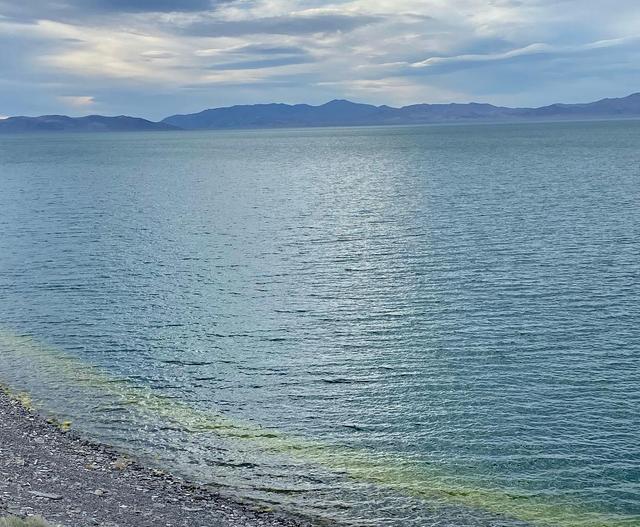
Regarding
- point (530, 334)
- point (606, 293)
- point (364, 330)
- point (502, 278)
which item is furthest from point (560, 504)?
point (502, 278)

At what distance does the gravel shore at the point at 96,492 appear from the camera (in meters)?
20.5

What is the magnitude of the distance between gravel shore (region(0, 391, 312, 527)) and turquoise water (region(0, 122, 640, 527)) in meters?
1.18

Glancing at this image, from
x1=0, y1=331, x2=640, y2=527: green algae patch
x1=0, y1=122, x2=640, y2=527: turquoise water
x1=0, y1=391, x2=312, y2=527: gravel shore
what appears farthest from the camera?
x1=0, y1=122, x2=640, y2=527: turquoise water

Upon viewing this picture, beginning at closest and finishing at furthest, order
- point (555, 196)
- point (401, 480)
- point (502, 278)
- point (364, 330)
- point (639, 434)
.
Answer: point (401, 480), point (639, 434), point (364, 330), point (502, 278), point (555, 196)

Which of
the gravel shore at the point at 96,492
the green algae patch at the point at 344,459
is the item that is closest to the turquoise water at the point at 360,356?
the green algae patch at the point at 344,459

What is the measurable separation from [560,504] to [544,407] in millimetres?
6523

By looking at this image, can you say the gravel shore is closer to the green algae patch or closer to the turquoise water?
the turquoise water

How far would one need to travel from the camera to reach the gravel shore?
2050 cm

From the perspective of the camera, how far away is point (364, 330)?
1560 inches

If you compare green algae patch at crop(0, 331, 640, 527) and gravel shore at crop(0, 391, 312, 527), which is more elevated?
gravel shore at crop(0, 391, 312, 527)

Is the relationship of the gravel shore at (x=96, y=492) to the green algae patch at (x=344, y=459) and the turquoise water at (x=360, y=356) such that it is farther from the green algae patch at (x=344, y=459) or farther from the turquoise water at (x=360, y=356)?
the green algae patch at (x=344, y=459)

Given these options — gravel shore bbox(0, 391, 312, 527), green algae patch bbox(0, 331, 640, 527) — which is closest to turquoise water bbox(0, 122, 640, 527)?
green algae patch bbox(0, 331, 640, 527)

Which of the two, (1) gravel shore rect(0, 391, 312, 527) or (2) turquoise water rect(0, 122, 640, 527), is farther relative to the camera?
(2) turquoise water rect(0, 122, 640, 527)

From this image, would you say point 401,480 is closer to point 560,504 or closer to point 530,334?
point 560,504
